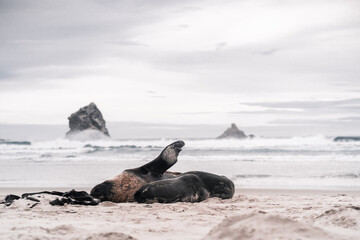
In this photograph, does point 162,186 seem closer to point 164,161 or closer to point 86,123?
point 164,161

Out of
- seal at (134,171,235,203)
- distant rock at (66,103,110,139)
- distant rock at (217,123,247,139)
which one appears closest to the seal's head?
seal at (134,171,235,203)

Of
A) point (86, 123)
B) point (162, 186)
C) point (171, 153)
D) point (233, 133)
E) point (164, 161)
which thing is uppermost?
point (86, 123)

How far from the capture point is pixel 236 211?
5992mm

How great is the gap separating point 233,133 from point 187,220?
171ft

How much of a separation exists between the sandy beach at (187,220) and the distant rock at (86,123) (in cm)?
5122

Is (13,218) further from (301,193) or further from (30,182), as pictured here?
(30,182)

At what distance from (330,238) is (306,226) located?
21cm

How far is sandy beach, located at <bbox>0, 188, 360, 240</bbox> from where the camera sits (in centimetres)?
336

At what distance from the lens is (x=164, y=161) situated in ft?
25.2

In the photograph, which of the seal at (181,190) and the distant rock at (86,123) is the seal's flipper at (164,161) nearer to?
the seal at (181,190)

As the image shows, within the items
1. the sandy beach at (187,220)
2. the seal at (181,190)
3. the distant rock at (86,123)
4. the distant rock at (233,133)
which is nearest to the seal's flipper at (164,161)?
the seal at (181,190)

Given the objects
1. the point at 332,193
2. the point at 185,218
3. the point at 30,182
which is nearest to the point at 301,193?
the point at 332,193

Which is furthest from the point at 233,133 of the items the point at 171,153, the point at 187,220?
the point at 187,220

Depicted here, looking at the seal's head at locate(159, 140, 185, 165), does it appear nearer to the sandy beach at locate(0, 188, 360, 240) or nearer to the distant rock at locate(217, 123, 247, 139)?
the sandy beach at locate(0, 188, 360, 240)
